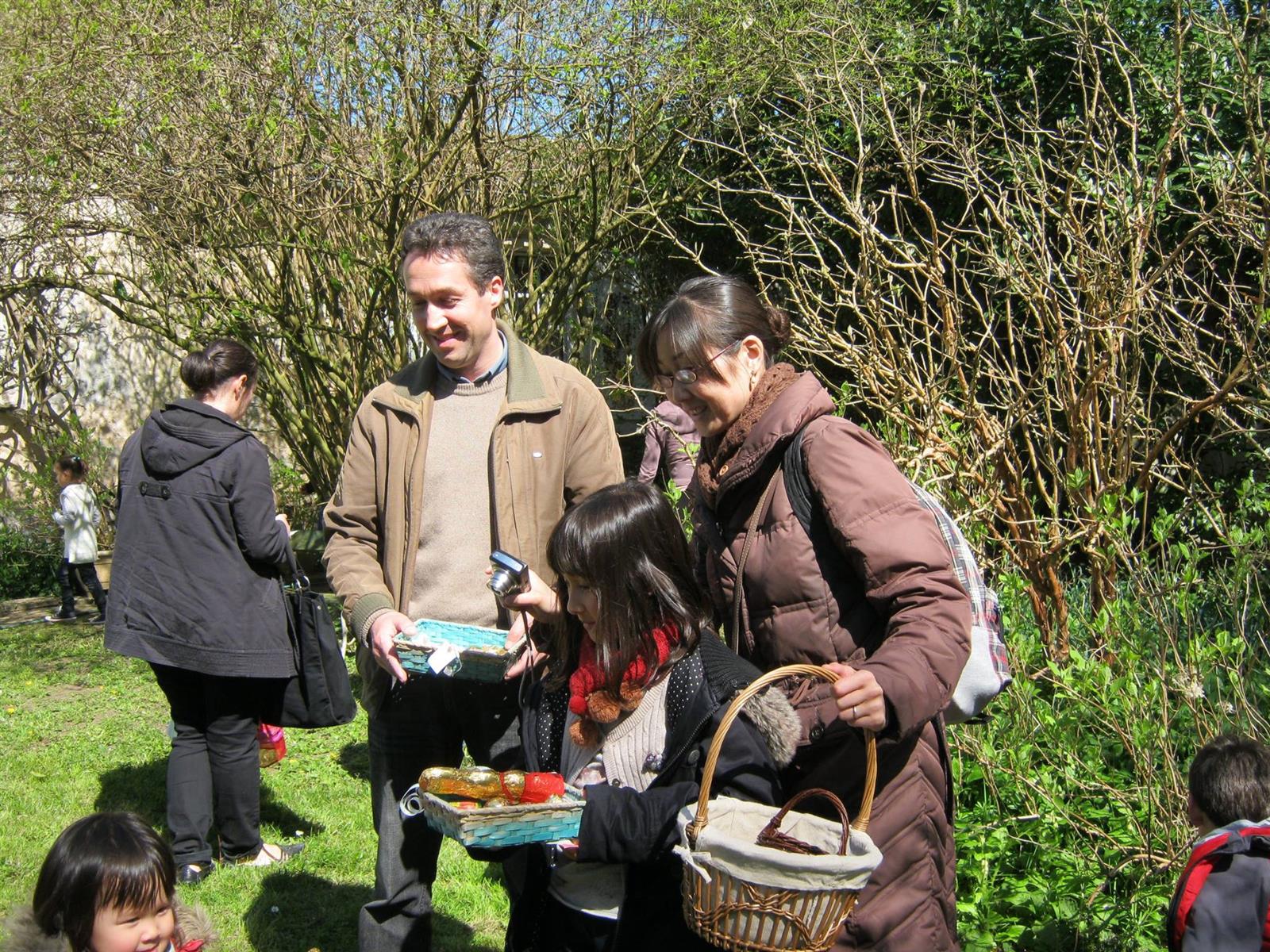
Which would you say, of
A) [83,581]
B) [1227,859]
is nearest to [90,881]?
[1227,859]

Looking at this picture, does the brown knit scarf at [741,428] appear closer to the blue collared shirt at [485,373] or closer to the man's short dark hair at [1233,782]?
the blue collared shirt at [485,373]

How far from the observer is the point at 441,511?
2936 mm

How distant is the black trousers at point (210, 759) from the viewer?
13.8ft

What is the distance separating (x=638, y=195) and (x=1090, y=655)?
5.96 m

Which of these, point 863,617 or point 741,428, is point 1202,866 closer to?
point 863,617

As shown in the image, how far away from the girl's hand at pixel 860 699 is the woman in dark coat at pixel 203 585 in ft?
9.25

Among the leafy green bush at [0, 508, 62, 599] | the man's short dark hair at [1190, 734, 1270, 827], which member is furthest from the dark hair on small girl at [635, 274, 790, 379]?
the leafy green bush at [0, 508, 62, 599]

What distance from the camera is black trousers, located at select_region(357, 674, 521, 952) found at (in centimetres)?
294

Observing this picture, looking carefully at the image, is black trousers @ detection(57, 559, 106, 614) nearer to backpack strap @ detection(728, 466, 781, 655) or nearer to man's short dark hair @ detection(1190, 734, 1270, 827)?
backpack strap @ detection(728, 466, 781, 655)

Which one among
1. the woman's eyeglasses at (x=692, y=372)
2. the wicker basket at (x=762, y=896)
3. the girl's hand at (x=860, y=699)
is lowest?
the wicker basket at (x=762, y=896)

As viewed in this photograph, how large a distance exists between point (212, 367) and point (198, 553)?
0.66m

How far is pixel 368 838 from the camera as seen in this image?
15.4 ft

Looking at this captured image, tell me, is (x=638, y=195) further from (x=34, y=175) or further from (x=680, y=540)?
(x=680, y=540)

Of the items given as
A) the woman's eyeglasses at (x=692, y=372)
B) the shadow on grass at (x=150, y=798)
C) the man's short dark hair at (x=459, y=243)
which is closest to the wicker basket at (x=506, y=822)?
the woman's eyeglasses at (x=692, y=372)
